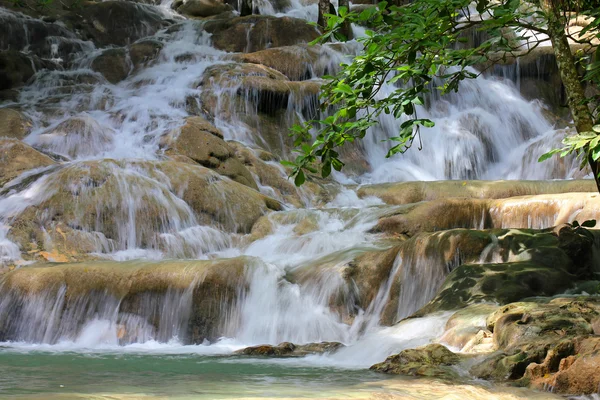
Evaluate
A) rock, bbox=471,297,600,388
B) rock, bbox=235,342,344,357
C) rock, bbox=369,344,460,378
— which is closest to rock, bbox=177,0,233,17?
rock, bbox=235,342,344,357

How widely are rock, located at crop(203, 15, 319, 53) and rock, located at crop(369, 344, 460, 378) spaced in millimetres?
16330

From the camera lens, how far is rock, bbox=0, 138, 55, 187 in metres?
11.0

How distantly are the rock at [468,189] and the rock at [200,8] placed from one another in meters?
15.5

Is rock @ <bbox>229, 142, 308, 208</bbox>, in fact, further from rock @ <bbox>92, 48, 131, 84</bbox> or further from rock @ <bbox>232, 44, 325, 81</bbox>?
rock @ <bbox>92, 48, 131, 84</bbox>

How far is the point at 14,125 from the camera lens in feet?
46.0

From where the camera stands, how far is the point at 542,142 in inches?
613

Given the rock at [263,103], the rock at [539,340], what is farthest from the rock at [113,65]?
the rock at [539,340]

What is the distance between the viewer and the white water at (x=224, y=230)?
766cm

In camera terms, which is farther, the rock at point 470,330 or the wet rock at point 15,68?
the wet rock at point 15,68

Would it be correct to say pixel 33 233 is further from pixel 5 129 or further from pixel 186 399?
pixel 186 399

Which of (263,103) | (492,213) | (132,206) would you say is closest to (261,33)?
(263,103)

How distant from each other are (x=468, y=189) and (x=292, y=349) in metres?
5.93

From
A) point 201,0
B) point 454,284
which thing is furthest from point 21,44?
point 454,284

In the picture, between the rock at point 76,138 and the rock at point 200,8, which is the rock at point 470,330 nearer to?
the rock at point 76,138
